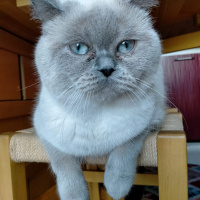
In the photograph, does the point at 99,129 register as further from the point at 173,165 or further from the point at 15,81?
the point at 15,81

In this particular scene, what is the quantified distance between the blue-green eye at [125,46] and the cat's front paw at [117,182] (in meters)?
0.40

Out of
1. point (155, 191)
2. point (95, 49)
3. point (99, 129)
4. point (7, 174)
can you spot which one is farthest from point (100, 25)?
point (155, 191)

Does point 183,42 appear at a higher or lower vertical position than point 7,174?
higher

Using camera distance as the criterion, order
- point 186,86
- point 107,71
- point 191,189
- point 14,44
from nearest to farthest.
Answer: point 107,71 → point 14,44 → point 191,189 → point 186,86

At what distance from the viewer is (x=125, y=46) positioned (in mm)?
780

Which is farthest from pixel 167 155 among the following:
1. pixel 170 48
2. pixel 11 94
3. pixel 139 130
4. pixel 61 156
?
pixel 170 48

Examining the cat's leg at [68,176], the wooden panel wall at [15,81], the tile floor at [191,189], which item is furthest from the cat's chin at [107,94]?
the tile floor at [191,189]

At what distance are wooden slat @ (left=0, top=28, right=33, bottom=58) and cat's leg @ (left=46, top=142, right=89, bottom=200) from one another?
751 mm

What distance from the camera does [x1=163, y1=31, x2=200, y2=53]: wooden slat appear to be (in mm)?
1712

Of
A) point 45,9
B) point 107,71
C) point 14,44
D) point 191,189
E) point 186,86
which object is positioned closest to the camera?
point 107,71

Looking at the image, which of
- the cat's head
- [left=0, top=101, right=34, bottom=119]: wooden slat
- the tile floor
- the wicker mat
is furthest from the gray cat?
the tile floor

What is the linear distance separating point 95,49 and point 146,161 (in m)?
0.41

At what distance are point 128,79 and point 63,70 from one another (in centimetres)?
22

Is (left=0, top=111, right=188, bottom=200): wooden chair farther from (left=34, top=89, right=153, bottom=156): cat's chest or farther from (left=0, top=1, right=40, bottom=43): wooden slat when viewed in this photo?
(left=0, top=1, right=40, bottom=43): wooden slat
